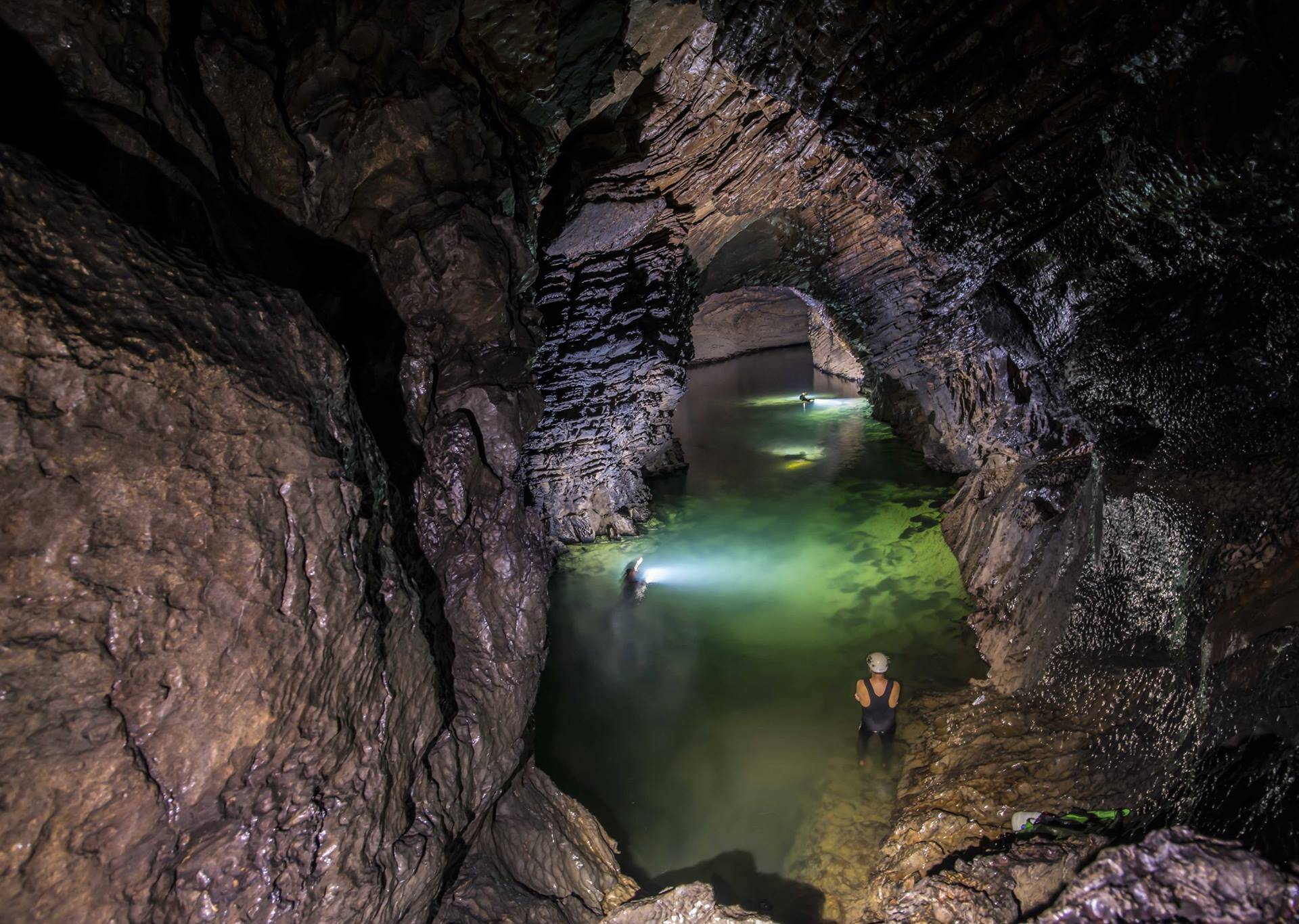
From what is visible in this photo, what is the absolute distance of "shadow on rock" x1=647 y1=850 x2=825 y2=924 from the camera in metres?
3.74

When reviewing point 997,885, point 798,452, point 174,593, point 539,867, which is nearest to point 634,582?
point 539,867

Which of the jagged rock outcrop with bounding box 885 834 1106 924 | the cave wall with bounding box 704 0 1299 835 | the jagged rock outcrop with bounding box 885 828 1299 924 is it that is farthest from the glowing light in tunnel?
the jagged rock outcrop with bounding box 885 828 1299 924

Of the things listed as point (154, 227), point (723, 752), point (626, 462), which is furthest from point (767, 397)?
point (154, 227)

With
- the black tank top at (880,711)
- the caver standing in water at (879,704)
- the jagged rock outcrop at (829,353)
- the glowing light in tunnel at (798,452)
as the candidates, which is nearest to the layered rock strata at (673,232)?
the glowing light in tunnel at (798,452)

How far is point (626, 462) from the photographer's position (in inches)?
401

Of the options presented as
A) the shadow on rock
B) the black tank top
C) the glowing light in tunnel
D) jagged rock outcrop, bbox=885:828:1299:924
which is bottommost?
the shadow on rock

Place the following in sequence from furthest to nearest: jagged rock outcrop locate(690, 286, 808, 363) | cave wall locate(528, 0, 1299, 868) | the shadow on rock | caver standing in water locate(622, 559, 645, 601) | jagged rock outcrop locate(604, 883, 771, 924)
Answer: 1. jagged rock outcrop locate(690, 286, 808, 363)
2. caver standing in water locate(622, 559, 645, 601)
3. the shadow on rock
4. jagged rock outcrop locate(604, 883, 771, 924)
5. cave wall locate(528, 0, 1299, 868)

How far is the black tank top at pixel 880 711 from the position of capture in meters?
4.66

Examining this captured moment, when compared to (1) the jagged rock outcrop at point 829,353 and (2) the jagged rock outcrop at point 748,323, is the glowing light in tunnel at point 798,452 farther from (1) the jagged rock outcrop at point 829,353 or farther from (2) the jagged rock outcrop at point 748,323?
(2) the jagged rock outcrop at point 748,323

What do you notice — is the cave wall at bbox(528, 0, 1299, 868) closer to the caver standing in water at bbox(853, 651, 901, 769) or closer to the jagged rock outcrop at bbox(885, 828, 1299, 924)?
the jagged rock outcrop at bbox(885, 828, 1299, 924)

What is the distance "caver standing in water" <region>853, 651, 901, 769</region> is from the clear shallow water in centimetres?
28

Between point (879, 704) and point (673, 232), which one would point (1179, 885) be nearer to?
point (879, 704)

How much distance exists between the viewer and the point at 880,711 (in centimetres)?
466

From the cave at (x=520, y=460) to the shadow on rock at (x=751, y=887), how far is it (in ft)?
0.10
